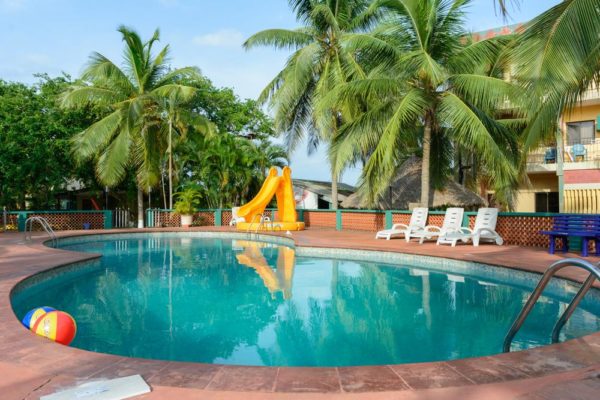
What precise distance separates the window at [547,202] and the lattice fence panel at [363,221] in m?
11.0

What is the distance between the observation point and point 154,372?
125 inches

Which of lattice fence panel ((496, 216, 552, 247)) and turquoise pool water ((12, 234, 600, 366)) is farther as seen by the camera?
lattice fence panel ((496, 216, 552, 247))

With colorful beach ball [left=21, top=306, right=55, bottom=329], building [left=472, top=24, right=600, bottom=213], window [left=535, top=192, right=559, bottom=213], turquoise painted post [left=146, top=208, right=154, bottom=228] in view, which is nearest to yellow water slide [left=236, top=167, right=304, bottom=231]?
turquoise painted post [left=146, top=208, right=154, bottom=228]

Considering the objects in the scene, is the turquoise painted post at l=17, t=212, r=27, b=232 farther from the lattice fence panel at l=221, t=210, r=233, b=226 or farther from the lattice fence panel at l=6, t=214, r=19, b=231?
the lattice fence panel at l=221, t=210, r=233, b=226

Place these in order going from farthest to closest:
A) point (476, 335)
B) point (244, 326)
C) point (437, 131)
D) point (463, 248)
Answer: point (437, 131)
point (463, 248)
point (244, 326)
point (476, 335)

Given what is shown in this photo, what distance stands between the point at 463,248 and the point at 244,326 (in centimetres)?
713

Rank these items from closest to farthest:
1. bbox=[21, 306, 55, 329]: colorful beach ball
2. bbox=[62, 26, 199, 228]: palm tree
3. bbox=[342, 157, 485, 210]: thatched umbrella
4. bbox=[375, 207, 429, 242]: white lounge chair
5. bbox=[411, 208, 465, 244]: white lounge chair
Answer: bbox=[21, 306, 55, 329]: colorful beach ball, bbox=[411, 208, 465, 244]: white lounge chair, bbox=[375, 207, 429, 242]: white lounge chair, bbox=[62, 26, 199, 228]: palm tree, bbox=[342, 157, 485, 210]: thatched umbrella

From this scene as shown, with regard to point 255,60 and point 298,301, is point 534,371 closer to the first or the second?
point 298,301

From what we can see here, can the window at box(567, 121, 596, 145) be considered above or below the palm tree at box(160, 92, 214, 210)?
below

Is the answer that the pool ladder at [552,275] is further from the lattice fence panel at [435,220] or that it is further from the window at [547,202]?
the window at [547,202]

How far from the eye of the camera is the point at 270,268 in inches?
402

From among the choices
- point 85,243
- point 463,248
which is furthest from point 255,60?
point 463,248

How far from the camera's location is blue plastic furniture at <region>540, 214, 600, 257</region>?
30.0 ft

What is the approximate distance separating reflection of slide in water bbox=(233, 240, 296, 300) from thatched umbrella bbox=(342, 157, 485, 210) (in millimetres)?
8566
